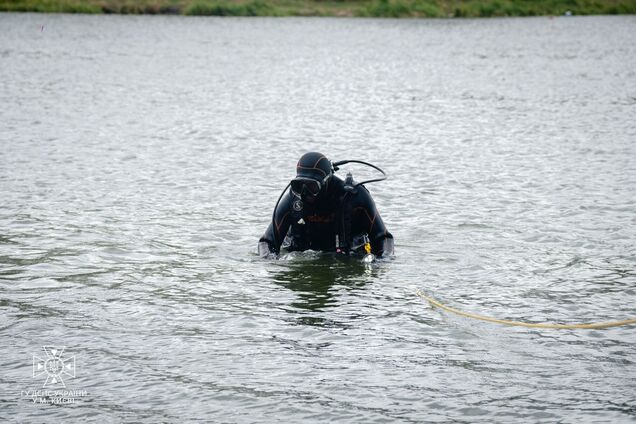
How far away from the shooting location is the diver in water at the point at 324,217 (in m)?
10.8

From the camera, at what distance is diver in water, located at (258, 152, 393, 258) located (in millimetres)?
10828

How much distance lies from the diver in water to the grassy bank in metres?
→ 55.8

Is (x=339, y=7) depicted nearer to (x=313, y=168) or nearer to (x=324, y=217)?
(x=324, y=217)

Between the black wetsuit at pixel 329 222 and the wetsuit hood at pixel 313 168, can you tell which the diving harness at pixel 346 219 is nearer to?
the black wetsuit at pixel 329 222

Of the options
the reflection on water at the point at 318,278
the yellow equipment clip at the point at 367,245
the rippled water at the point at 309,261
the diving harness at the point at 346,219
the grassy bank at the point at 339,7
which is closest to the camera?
the rippled water at the point at 309,261

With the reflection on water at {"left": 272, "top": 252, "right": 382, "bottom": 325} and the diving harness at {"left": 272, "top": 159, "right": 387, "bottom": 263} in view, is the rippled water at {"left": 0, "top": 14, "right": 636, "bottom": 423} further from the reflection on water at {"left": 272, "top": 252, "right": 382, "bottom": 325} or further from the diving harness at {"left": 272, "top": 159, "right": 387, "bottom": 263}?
the diving harness at {"left": 272, "top": 159, "right": 387, "bottom": 263}

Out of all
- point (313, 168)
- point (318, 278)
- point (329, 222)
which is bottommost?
point (318, 278)

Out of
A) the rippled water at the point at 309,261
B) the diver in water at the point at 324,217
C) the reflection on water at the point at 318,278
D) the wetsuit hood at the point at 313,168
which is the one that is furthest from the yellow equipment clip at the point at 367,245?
the wetsuit hood at the point at 313,168

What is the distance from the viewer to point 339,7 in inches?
2793

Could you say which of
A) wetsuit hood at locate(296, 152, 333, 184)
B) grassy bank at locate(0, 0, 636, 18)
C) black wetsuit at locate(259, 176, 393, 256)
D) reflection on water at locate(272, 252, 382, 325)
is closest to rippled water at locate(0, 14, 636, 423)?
reflection on water at locate(272, 252, 382, 325)

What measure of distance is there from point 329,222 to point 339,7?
6133 cm

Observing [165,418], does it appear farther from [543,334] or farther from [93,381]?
[543,334]

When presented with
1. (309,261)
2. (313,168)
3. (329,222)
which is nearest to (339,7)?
(309,261)

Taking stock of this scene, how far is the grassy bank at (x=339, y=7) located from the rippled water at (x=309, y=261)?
34.3 meters
